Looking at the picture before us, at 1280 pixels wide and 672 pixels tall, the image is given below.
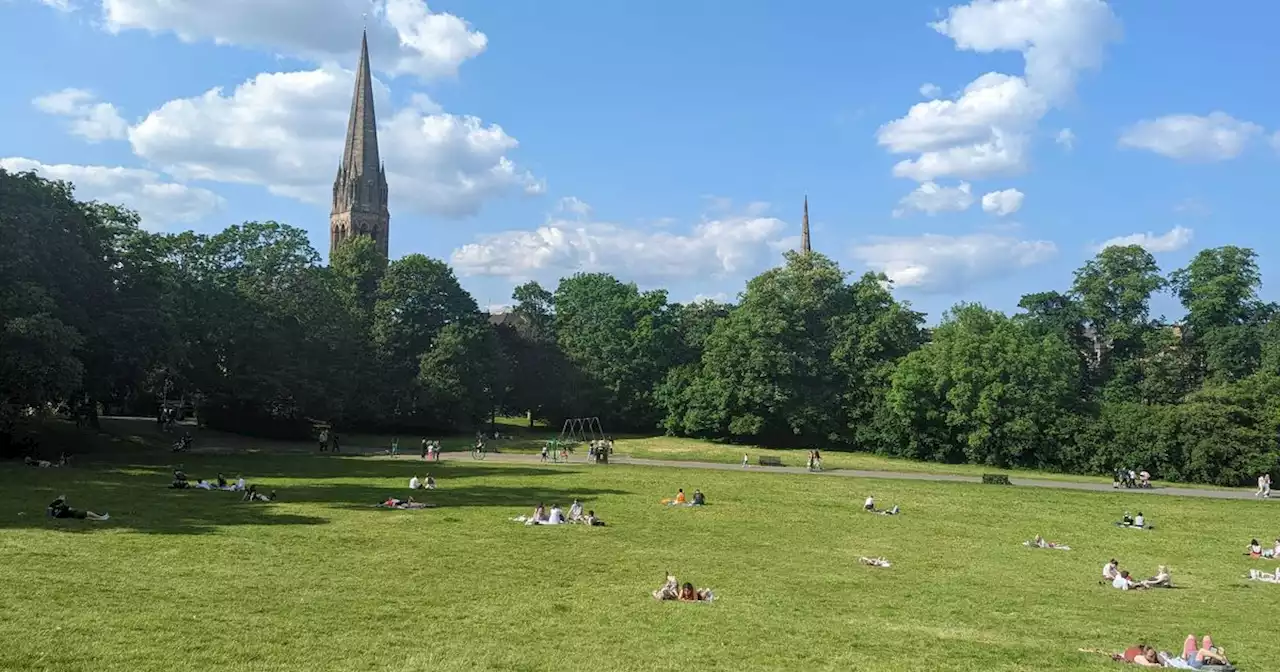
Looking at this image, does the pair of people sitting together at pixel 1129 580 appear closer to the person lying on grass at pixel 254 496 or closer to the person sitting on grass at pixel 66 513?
the person lying on grass at pixel 254 496

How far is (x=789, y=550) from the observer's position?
25203 mm

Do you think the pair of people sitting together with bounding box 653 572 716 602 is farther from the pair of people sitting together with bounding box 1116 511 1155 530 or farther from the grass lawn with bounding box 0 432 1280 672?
the pair of people sitting together with bounding box 1116 511 1155 530

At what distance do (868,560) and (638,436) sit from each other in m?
60.0

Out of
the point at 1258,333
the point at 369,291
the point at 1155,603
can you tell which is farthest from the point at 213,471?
the point at 1258,333

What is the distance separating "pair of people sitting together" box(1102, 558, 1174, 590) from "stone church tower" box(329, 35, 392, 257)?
108741 mm

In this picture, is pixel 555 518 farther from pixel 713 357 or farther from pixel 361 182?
pixel 361 182

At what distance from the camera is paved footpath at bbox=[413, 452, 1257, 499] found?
4712cm

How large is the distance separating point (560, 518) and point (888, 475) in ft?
93.6

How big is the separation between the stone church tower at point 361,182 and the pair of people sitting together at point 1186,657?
4494 inches

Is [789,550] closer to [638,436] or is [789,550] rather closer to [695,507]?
[695,507]

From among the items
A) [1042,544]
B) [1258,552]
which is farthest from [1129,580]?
[1258,552]

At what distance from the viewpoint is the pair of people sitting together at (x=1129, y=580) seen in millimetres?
21859

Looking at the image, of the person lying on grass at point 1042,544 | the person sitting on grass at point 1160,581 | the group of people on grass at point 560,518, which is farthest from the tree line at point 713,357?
the person sitting on grass at point 1160,581

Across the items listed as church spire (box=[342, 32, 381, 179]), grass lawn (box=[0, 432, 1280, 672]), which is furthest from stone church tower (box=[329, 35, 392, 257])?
grass lawn (box=[0, 432, 1280, 672])
